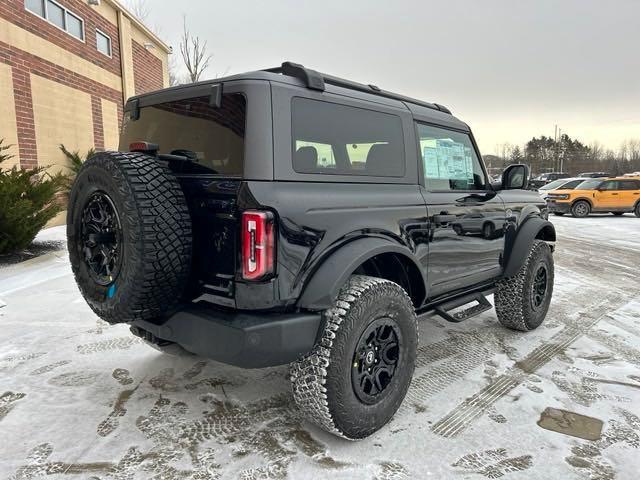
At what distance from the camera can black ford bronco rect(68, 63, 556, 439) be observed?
7.08ft

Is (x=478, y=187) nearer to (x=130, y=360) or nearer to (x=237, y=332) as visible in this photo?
(x=237, y=332)

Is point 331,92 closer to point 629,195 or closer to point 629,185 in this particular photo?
point 629,195

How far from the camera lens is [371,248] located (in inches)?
98.4

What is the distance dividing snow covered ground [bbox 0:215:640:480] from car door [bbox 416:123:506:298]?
0.77 m

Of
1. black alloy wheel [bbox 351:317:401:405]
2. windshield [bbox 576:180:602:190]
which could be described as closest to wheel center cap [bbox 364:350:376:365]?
black alloy wheel [bbox 351:317:401:405]

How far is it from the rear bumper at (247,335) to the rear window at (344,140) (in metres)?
0.79

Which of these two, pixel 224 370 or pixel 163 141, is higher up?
pixel 163 141

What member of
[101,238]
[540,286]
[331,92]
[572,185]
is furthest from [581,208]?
[101,238]

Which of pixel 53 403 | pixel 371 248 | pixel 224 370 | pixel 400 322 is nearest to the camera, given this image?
pixel 371 248

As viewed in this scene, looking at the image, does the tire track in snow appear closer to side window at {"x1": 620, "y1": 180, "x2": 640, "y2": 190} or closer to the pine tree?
the pine tree

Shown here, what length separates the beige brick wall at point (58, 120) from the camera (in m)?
10.2

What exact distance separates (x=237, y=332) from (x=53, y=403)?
165cm

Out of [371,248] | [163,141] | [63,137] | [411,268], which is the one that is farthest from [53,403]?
[63,137]

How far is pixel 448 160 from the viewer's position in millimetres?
3561
